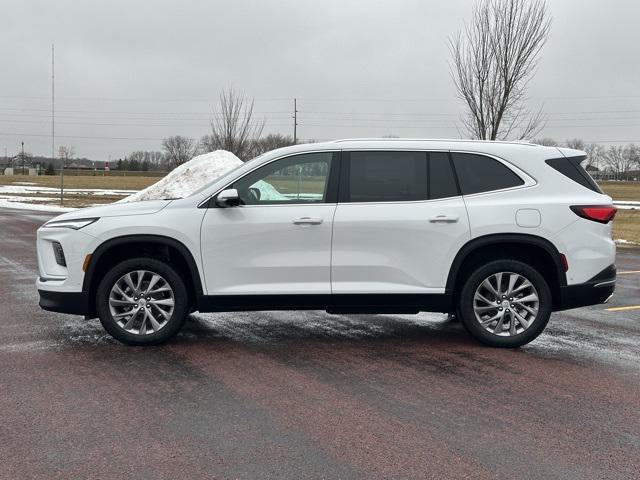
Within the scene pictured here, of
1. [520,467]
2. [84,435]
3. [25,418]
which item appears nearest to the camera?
Answer: [520,467]

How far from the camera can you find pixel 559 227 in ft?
19.2

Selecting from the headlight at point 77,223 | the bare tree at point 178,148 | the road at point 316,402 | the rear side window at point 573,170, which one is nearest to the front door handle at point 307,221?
the road at point 316,402

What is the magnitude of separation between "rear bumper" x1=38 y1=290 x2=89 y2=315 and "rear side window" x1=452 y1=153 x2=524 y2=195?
11.9 feet

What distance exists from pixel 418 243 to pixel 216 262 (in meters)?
1.83

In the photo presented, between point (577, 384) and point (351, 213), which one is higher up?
point (351, 213)

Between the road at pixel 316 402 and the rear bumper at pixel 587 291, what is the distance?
47 cm

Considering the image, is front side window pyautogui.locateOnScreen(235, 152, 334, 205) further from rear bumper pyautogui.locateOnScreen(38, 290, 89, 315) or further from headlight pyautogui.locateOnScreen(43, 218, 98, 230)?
rear bumper pyautogui.locateOnScreen(38, 290, 89, 315)

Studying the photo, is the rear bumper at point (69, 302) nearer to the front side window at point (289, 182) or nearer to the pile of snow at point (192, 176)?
the front side window at point (289, 182)

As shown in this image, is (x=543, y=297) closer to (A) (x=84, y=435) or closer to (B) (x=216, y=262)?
(B) (x=216, y=262)

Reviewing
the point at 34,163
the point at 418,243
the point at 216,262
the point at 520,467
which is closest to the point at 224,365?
the point at 216,262

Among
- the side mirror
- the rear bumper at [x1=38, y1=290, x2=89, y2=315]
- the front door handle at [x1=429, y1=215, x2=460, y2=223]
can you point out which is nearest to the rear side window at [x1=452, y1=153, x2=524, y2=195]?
the front door handle at [x1=429, y1=215, x2=460, y2=223]

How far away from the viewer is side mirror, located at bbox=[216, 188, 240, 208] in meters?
5.70

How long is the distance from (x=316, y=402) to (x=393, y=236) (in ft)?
6.12

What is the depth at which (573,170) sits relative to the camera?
6055 millimetres
